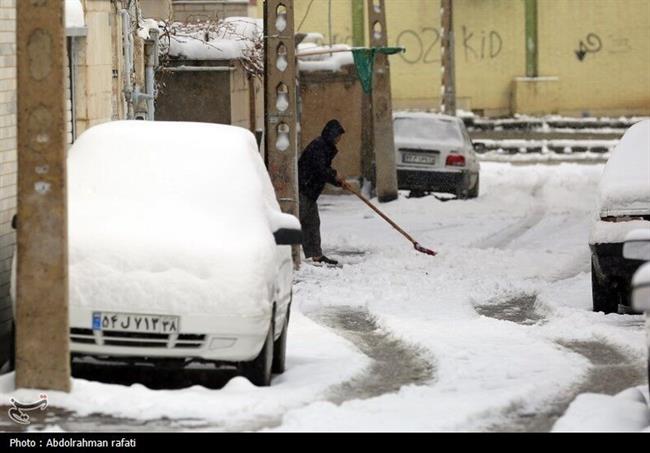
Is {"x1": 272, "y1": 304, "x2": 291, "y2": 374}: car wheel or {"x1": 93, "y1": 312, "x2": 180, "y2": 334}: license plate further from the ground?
{"x1": 93, "y1": 312, "x2": 180, "y2": 334}: license plate

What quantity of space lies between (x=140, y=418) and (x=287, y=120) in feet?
29.9

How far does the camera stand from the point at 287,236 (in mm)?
10562

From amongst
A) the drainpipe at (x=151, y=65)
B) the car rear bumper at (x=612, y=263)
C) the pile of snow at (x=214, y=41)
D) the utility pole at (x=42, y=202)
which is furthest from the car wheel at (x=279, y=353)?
the pile of snow at (x=214, y=41)

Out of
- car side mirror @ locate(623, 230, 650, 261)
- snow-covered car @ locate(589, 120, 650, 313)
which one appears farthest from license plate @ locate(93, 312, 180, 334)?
snow-covered car @ locate(589, 120, 650, 313)

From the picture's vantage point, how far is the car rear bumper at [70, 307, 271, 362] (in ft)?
31.7

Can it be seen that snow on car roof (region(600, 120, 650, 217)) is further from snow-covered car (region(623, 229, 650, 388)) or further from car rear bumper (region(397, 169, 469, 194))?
car rear bumper (region(397, 169, 469, 194))

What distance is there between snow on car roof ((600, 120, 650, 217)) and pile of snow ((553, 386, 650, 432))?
402 centimetres

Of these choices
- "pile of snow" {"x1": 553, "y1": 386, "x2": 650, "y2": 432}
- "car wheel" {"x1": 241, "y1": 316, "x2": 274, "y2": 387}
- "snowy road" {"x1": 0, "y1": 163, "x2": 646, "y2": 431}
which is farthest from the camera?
"car wheel" {"x1": 241, "y1": 316, "x2": 274, "y2": 387}

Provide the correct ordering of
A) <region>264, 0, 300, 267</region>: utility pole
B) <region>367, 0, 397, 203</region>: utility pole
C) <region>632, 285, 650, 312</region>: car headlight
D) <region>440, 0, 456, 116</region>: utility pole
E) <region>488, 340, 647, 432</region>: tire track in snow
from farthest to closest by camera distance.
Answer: <region>440, 0, 456, 116</region>: utility pole
<region>367, 0, 397, 203</region>: utility pole
<region>264, 0, 300, 267</region>: utility pole
<region>488, 340, 647, 432</region>: tire track in snow
<region>632, 285, 650, 312</region>: car headlight

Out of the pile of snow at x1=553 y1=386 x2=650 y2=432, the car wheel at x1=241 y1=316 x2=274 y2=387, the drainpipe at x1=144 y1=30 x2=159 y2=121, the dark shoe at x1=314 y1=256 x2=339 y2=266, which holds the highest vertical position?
the drainpipe at x1=144 y1=30 x2=159 y2=121

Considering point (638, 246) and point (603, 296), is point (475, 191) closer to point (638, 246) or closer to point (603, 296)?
point (603, 296)

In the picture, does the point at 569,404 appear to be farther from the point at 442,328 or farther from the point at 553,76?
the point at 553,76

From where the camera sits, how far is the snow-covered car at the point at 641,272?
325 inches

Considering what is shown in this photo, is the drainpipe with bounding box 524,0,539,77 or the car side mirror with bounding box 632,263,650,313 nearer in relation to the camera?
the car side mirror with bounding box 632,263,650,313
